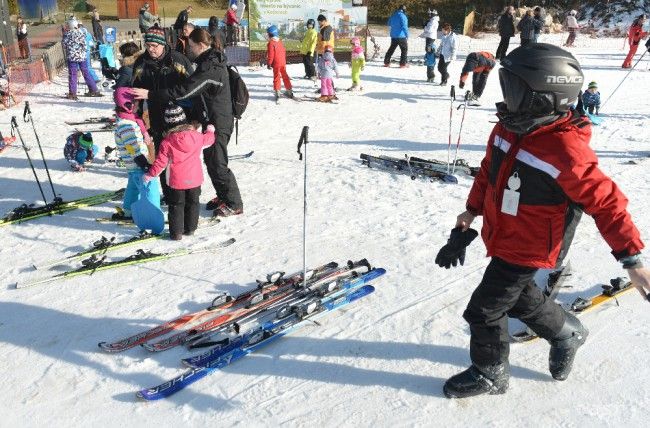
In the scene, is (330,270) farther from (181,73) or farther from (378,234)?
(181,73)

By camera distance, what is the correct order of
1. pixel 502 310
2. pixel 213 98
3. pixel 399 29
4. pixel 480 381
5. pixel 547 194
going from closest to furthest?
pixel 547 194, pixel 502 310, pixel 480 381, pixel 213 98, pixel 399 29

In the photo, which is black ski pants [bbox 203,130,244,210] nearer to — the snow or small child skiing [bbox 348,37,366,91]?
the snow

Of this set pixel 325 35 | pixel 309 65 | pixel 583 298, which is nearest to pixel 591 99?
pixel 325 35

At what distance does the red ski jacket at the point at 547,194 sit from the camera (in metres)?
2.60

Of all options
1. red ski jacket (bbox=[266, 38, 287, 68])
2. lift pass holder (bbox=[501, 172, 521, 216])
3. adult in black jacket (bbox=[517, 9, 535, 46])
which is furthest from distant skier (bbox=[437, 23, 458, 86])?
lift pass holder (bbox=[501, 172, 521, 216])

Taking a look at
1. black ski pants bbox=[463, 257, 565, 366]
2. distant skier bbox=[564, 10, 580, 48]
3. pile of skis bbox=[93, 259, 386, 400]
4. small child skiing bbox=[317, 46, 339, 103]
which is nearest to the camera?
black ski pants bbox=[463, 257, 565, 366]

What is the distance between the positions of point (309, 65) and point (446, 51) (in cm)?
359

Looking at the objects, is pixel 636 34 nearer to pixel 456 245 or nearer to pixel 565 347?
pixel 565 347

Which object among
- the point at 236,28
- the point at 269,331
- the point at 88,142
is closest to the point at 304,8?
the point at 236,28

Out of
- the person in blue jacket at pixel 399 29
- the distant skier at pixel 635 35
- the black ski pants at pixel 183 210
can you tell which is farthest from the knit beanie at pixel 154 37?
the distant skier at pixel 635 35

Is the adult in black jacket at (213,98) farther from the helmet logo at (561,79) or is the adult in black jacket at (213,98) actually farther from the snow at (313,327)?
the helmet logo at (561,79)

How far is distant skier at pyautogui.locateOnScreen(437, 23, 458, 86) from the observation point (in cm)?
1393

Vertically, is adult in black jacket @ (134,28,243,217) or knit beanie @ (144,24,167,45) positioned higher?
knit beanie @ (144,24,167,45)

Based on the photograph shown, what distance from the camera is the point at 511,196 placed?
2.91 m
